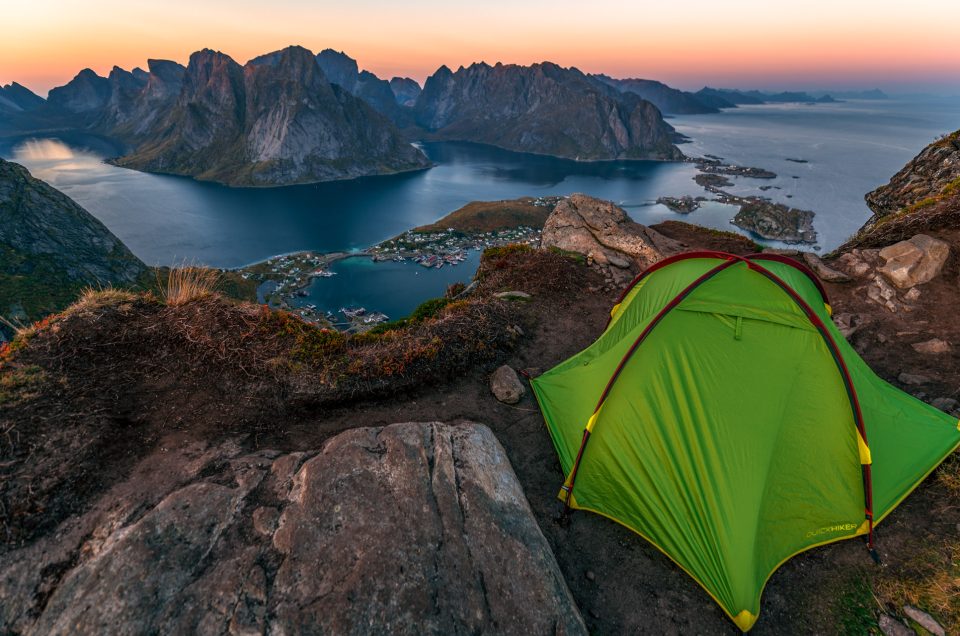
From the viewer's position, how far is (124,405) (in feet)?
22.8

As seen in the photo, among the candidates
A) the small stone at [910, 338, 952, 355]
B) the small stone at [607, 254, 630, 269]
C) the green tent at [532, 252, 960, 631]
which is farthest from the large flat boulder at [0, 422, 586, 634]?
the small stone at [607, 254, 630, 269]

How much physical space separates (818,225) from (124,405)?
417 ft

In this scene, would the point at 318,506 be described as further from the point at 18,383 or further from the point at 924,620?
the point at 924,620

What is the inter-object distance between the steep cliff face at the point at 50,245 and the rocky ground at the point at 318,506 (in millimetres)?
85059

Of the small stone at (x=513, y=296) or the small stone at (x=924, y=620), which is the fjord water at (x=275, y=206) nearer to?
the small stone at (x=513, y=296)

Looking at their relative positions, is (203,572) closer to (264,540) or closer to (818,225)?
(264,540)

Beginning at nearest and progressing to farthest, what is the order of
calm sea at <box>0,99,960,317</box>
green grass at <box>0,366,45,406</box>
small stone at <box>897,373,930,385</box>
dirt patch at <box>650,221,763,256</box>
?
green grass at <box>0,366,45,406</box>, small stone at <box>897,373,930,385</box>, dirt patch at <box>650,221,763,256</box>, calm sea at <box>0,99,960,317</box>

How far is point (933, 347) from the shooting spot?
10.6 metres

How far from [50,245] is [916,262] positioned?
121 metres

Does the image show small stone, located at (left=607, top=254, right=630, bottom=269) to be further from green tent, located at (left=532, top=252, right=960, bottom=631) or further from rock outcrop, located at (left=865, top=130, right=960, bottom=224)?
rock outcrop, located at (left=865, top=130, right=960, bottom=224)

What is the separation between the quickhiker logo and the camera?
250 inches

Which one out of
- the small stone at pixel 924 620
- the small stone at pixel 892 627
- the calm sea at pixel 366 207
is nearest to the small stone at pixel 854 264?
the small stone at pixel 924 620

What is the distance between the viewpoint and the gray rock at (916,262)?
12617mm

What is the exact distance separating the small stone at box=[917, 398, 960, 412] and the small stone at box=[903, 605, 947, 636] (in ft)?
19.4
